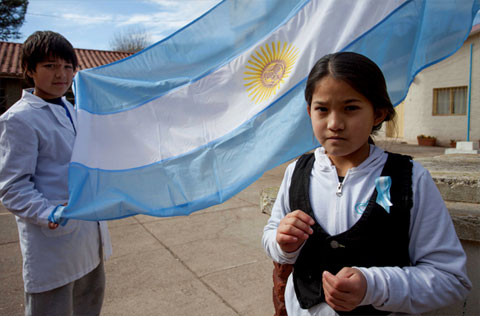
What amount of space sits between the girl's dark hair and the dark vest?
0.65ft

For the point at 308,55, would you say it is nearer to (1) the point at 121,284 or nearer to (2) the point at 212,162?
(2) the point at 212,162

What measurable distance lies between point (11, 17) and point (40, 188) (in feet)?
89.5

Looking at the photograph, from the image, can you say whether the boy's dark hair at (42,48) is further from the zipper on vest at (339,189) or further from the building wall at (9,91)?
the building wall at (9,91)

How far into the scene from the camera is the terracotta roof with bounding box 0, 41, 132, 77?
13289 mm

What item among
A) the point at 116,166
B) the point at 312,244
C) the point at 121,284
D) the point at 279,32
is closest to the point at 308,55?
the point at 279,32

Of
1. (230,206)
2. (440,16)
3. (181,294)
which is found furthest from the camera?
(230,206)

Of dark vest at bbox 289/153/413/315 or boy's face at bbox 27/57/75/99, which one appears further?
boy's face at bbox 27/57/75/99

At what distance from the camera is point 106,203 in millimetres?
1587

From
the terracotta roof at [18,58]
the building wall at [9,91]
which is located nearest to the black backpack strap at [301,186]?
the terracotta roof at [18,58]

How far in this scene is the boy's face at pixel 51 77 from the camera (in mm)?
1795

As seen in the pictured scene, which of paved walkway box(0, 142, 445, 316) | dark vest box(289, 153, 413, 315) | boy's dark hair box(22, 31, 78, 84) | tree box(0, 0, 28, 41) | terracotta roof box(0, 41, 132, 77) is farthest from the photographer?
tree box(0, 0, 28, 41)

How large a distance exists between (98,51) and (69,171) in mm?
18321

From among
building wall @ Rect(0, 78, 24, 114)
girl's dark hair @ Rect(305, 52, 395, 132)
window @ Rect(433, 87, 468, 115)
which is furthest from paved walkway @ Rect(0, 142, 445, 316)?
window @ Rect(433, 87, 468, 115)

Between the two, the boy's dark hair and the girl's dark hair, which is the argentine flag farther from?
the girl's dark hair
